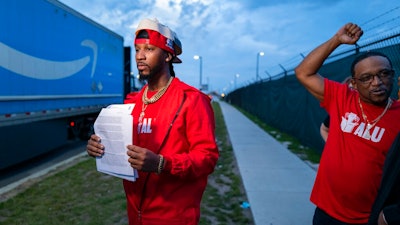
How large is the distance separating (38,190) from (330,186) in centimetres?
462

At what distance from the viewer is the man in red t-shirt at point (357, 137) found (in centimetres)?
195

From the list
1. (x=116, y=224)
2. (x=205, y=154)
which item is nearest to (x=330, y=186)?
(x=205, y=154)

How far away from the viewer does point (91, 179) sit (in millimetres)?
5863

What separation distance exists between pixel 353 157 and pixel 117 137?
1.37 meters

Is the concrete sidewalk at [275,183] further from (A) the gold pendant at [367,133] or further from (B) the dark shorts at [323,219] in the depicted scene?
(A) the gold pendant at [367,133]

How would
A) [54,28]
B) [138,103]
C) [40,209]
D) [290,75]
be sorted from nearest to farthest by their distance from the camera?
1. [138,103]
2. [40,209]
3. [54,28]
4. [290,75]

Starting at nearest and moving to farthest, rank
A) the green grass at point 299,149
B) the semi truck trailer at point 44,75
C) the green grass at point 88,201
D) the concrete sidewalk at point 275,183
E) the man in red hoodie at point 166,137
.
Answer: the man in red hoodie at point 166,137 → the green grass at point 88,201 → the concrete sidewalk at point 275,183 → the semi truck trailer at point 44,75 → the green grass at point 299,149

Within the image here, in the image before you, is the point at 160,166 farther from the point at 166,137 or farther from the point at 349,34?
the point at 349,34

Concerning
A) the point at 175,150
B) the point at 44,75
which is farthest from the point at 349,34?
the point at 44,75

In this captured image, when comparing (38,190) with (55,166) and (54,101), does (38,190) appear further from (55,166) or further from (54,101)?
(54,101)

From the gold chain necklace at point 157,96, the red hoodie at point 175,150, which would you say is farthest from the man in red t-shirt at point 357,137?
the gold chain necklace at point 157,96

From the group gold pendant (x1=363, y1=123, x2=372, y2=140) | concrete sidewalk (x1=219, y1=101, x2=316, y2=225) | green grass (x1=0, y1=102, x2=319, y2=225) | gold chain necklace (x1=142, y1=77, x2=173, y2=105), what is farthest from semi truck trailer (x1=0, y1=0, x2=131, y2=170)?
gold pendant (x1=363, y1=123, x2=372, y2=140)

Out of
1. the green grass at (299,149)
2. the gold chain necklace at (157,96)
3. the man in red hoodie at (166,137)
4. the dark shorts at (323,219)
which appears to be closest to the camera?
the man in red hoodie at (166,137)

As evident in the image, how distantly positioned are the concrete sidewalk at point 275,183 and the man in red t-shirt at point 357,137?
2.15m
